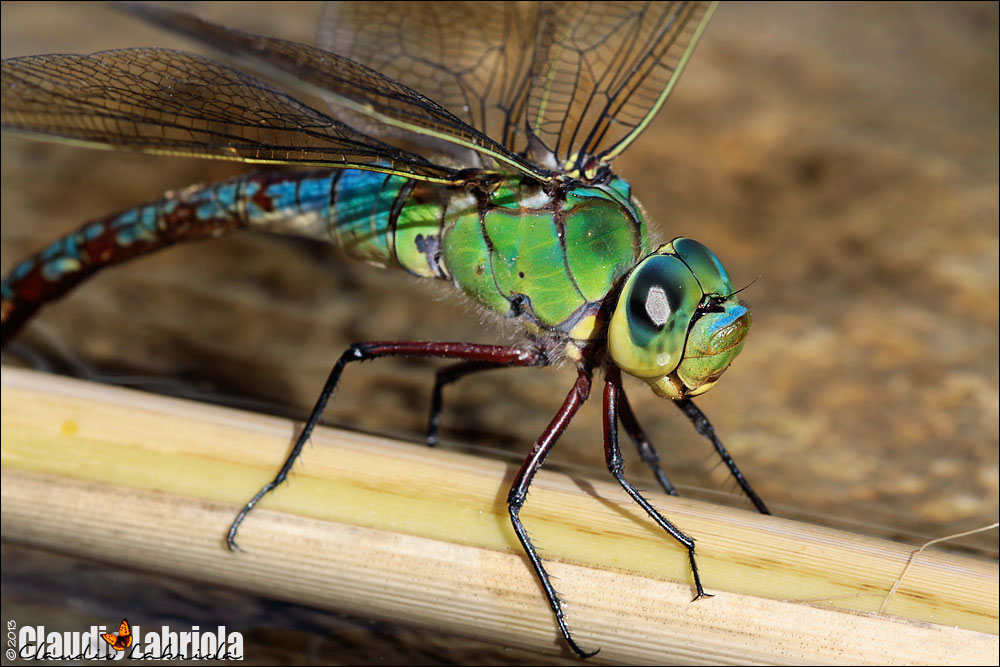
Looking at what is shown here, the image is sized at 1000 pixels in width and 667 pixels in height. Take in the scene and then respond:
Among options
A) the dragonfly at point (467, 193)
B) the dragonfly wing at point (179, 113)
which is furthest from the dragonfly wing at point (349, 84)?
the dragonfly wing at point (179, 113)

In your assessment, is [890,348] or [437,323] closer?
[890,348]

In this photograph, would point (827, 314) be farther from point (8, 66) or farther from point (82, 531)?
point (8, 66)

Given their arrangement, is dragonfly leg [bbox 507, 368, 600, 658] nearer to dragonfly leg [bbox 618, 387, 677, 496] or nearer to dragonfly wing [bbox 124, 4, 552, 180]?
dragonfly leg [bbox 618, 387, 677, 496]

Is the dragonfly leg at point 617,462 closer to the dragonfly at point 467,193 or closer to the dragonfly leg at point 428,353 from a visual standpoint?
the dragonfly at point 467,193

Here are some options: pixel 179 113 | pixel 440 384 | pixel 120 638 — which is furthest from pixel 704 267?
pixel 120 638

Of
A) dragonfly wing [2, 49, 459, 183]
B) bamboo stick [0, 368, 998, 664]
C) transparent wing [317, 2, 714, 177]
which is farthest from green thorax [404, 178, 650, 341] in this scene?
bamboo stick [0, 368, 998, 664]

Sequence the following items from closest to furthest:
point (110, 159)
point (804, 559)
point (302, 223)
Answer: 1. point (804, 559)
2. point (302, 223)
3. point (110, 159)

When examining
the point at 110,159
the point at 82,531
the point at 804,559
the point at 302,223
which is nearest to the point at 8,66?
the point at 302,223
